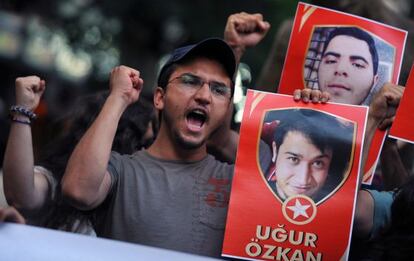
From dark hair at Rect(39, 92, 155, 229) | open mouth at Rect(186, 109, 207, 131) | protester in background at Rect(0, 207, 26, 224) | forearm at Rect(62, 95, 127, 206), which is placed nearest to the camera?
protester in background at Rect(0, 207, 26, 224)

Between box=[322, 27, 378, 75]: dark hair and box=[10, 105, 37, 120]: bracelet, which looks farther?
box=[322, 27, 378, 75]: dark hair

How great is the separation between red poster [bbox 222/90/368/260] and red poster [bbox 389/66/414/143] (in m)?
0.19

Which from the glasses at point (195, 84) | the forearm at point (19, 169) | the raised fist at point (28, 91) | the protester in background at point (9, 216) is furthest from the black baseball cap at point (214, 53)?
the protester in background at point (9, 216)

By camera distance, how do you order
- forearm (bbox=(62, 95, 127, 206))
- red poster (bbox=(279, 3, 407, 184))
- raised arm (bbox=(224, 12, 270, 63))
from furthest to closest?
raised arm (bbox=(224, 12, 270, 63)), red poster (bbox=(279, 3, 407, 184)), forearm (bbox=(62, 95, 127, 206))

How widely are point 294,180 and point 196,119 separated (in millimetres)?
387

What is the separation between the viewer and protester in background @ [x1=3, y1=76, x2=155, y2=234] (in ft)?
8.54

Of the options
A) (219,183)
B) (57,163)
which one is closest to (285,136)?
(219,183)

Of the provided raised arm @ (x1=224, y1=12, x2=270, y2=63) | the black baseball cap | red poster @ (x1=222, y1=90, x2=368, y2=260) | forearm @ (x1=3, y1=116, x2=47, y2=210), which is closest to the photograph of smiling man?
red poster @ (x1=222, y1=90, x2=368, y2=260)

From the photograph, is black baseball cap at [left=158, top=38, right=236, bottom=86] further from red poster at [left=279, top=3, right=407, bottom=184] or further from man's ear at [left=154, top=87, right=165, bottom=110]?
red poster at [left=279, top=3, right=407, bottom=184]

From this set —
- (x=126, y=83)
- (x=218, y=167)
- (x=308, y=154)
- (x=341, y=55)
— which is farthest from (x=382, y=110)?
(x=126, y=83)

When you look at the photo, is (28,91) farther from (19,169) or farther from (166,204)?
(166,204)

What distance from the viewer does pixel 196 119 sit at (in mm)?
2783

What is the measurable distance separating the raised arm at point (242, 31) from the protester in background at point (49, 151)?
1.70 ft

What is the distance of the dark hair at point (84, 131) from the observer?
3350 millimetres
